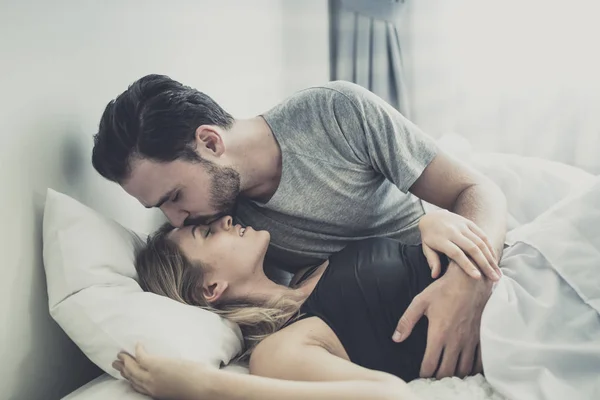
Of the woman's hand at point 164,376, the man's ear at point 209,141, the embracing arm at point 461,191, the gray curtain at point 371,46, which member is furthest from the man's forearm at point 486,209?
the gray curtain at point 371,46

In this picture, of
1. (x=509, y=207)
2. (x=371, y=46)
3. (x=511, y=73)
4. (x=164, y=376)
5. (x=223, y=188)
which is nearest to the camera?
(x=164, y=376)

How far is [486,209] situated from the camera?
1.30 meters

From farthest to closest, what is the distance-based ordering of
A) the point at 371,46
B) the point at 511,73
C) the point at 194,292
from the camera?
the point at 371,46 < the point at 511,73 < the point at 194,292

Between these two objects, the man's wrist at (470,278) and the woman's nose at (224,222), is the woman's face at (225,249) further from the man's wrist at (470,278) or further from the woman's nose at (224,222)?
the man's wrist at (470,278)

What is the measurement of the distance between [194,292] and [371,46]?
1.47 meters

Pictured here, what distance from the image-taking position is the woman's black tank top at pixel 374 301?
1.12 metres

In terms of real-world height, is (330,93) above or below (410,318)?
above

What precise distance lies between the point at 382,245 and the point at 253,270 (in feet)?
0.92

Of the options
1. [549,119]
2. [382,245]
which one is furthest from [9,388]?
[549,119]

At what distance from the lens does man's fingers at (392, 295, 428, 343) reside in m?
1.10

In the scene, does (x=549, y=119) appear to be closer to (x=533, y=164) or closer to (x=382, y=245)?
(x=533, y=164)

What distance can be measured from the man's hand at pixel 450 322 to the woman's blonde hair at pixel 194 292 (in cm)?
26

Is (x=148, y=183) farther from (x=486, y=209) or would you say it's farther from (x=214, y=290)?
(x=486, y=209)

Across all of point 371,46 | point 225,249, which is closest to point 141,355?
point 225,249
